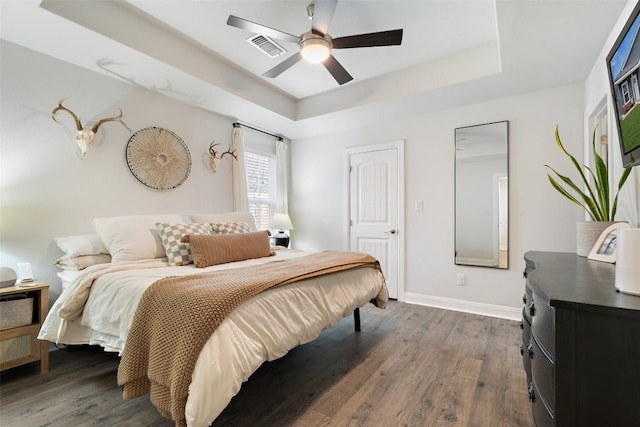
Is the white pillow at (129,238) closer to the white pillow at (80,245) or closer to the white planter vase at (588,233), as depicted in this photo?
the white pillow at (80,245)

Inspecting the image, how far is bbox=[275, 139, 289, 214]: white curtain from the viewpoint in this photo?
4.57 meters

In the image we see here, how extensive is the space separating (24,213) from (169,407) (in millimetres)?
2058

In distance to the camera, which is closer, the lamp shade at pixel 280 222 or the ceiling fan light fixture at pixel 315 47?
the ceiling fan light fixture at pixel 315 47

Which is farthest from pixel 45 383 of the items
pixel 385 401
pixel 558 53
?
pixel 558 53

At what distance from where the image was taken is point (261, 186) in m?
4.44

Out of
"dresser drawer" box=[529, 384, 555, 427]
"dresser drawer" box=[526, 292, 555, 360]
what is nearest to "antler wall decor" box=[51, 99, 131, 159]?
"dresser drawer" box=[526, 292, 555, 360]

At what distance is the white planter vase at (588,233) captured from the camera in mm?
1735

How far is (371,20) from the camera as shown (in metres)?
2.39

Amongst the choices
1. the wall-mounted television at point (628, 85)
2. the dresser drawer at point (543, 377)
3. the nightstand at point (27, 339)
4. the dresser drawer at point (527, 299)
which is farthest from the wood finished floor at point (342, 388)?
the wall-mounted television at point (628, 85)

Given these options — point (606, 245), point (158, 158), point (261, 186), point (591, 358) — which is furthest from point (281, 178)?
point (591, 358)

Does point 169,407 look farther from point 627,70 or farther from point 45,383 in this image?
point 627,70

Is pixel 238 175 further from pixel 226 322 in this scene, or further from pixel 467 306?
pixel 467 306

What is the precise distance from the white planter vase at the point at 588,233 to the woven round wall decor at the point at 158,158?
11.6 feet

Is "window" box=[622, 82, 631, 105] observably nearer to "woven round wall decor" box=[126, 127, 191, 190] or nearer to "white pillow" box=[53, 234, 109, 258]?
"white pillow" box=[53, 234, 109, 258]
